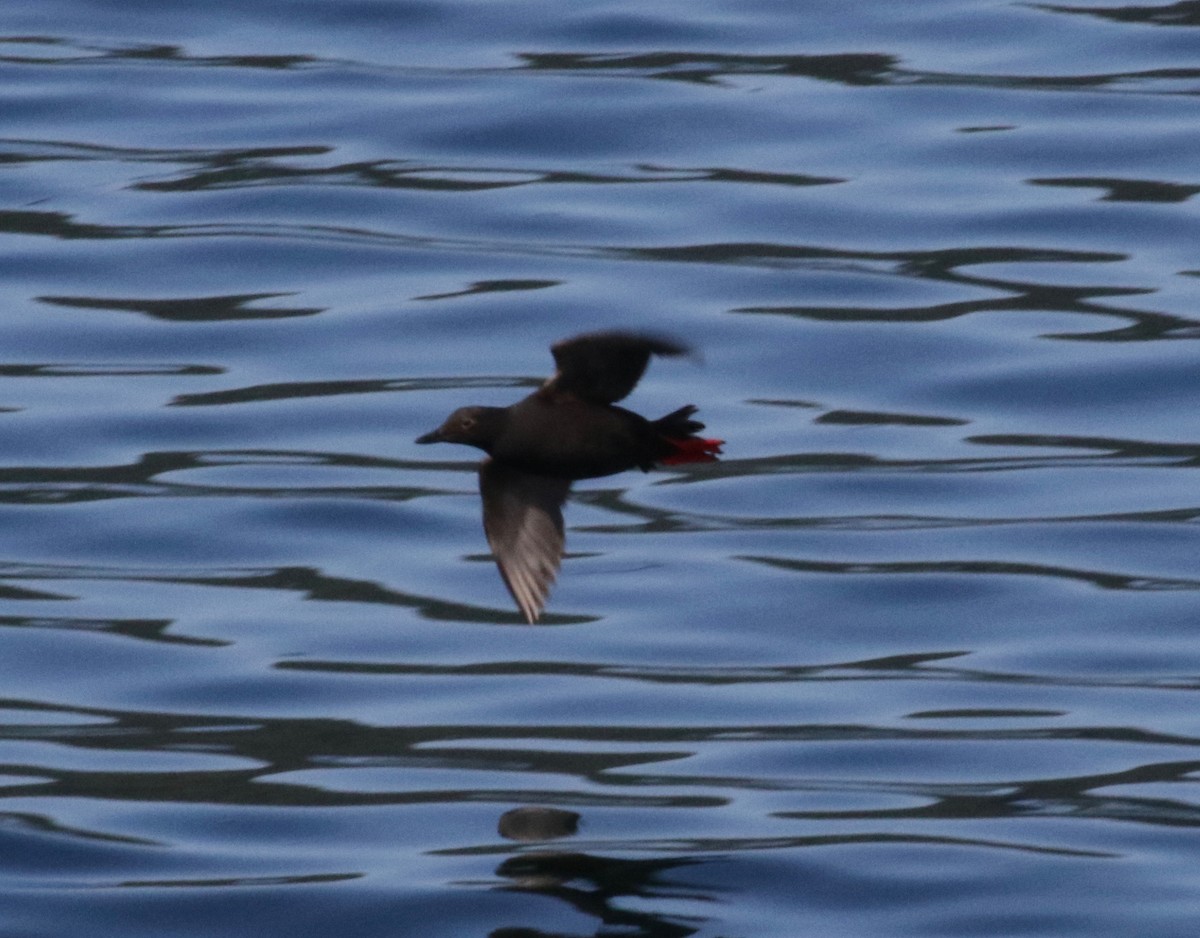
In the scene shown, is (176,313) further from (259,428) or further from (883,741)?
(883,741)

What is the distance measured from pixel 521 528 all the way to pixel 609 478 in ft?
22.4

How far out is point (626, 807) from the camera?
12.8m

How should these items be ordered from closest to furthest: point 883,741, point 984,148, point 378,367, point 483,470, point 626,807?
point 483,470 → point 626,807 → point 883,741 → point 378,367 → point 984,148

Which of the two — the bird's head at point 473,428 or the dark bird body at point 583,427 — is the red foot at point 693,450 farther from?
the bird's head at point 473,428

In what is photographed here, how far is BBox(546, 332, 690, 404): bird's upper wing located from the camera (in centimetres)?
1000

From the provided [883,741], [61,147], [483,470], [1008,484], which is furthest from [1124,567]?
[61,147]

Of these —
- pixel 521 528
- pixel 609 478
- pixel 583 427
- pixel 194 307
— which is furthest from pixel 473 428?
pixel 194 307

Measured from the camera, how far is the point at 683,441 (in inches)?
394

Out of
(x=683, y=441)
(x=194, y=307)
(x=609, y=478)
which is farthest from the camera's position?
(x=194, y=307)

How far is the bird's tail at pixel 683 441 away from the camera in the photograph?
996cm

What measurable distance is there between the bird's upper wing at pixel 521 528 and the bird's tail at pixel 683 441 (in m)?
0.70

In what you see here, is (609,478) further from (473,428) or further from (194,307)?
(473,428)

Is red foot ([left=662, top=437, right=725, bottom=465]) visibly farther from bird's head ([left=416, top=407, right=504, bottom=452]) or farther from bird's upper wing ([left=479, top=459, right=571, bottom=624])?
bird's upper wing ([left=479, top=459, right=571, bottom=624])

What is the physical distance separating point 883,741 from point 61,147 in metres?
10.9
